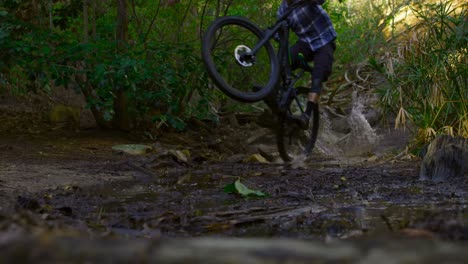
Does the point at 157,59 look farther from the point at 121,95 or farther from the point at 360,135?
the point at 360,135

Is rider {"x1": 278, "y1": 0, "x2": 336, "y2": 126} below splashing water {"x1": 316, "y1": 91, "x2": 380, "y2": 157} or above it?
above

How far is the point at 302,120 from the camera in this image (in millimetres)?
6027

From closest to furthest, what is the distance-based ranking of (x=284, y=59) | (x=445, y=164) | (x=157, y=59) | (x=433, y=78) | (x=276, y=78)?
(x=445, y=164)
(x=276, y=78)
(x=284, y=59)
(x=433, y=78)
(x=157, y=59)

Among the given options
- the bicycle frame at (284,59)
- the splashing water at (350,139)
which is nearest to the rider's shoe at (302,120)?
the bicycle frame at (284,59)

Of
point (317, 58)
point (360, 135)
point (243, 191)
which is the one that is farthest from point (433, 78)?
point (243, 191)

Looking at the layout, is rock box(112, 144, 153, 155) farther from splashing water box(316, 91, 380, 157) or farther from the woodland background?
splashing water box(316, 91, 380, 157)

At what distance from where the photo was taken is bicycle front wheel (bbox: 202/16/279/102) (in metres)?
5.30

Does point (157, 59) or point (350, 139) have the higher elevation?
point (157, 59)

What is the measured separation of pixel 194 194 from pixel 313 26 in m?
2.50

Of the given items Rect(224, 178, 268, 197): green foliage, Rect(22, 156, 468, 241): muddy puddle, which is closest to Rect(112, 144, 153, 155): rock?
Rect(22, 156, 468, 241): muddy puddle

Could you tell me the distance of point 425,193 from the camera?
4.13 m

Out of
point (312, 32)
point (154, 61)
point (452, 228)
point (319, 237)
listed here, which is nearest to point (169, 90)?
point (154, 61)

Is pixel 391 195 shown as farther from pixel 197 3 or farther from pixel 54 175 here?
pixel 197 3

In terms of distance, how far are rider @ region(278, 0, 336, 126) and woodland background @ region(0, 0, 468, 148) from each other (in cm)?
105
